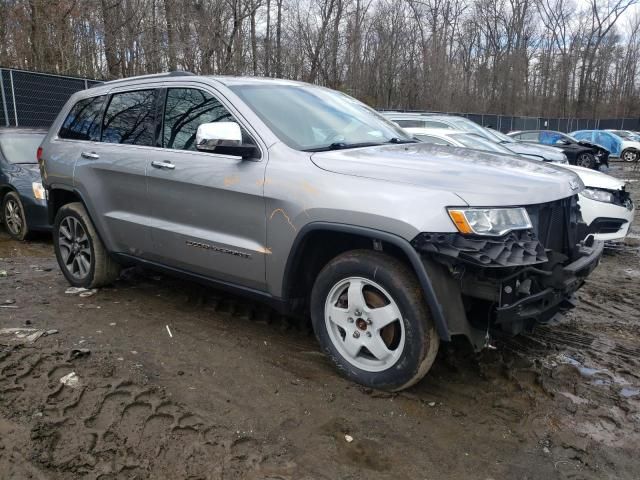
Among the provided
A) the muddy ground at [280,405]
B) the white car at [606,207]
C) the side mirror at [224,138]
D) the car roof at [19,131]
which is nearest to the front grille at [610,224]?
the white car at [606,207]

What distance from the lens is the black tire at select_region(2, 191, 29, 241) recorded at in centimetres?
730

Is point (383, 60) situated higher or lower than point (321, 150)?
higher

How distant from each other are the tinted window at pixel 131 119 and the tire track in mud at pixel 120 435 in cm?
189

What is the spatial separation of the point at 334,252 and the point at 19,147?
6.42m

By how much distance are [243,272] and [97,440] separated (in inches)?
52.6

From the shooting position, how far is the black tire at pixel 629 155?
2642cm

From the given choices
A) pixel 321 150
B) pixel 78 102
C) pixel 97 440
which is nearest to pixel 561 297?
pixel 321 150

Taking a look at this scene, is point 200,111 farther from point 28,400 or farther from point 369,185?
point 28,400

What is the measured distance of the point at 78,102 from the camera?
507cm

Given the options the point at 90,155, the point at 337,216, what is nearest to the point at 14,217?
the point at 90,155

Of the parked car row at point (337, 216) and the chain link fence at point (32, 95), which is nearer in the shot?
the parked car row at point (337, 216)

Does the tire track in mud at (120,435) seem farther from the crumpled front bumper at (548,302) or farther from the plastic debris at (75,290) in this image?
the plastic debris at (75,290)

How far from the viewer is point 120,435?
2.80 m

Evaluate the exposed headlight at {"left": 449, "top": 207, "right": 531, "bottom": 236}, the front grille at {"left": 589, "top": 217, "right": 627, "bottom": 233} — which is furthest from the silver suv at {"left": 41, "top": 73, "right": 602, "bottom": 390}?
the front grille at {"left": 589, "top": 217, "right": 627, "bottom": 233}
